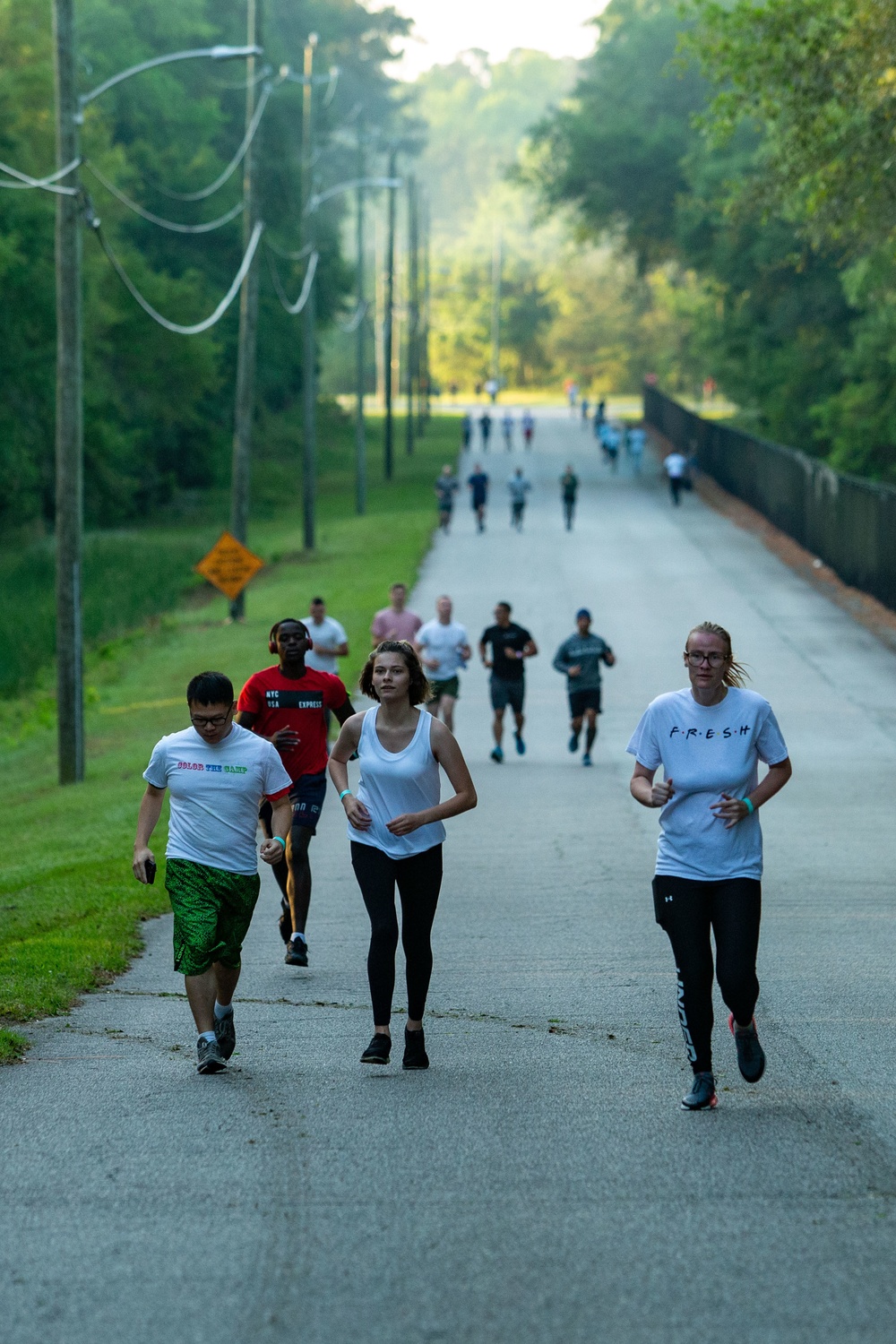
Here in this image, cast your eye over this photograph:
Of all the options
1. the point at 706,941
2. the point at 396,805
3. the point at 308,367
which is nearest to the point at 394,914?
the point at 396,805

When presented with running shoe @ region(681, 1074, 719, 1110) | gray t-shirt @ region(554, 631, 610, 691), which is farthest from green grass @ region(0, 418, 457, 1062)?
gray t-shirt @ region(554, 631, 610, 691)

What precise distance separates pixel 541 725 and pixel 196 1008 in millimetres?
16821

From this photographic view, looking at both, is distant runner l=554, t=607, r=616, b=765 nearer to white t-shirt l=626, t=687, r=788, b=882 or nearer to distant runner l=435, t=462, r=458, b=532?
white t-shirt l=626, t=687, r=788, b=882

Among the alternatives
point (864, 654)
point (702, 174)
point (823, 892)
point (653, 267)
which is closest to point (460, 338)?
point (653, 267)

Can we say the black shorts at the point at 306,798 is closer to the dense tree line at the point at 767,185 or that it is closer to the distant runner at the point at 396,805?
the distant runner at the point at 396,805

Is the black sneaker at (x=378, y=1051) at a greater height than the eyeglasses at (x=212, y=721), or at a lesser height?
lesser

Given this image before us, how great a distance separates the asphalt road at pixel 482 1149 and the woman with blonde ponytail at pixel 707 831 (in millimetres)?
486

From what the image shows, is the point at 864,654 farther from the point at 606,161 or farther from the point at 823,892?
the point at 606,161

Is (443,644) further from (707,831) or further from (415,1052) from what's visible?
(707,831)

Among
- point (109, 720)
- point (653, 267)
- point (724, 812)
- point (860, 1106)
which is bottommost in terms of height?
point (109, 720)

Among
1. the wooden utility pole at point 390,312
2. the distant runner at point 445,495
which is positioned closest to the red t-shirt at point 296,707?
the distant runner at point 445,495

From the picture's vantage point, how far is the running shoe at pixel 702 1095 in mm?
7242

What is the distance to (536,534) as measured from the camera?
48531 millimetres

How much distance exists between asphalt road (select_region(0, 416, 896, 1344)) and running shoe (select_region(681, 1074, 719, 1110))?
0.29ft
